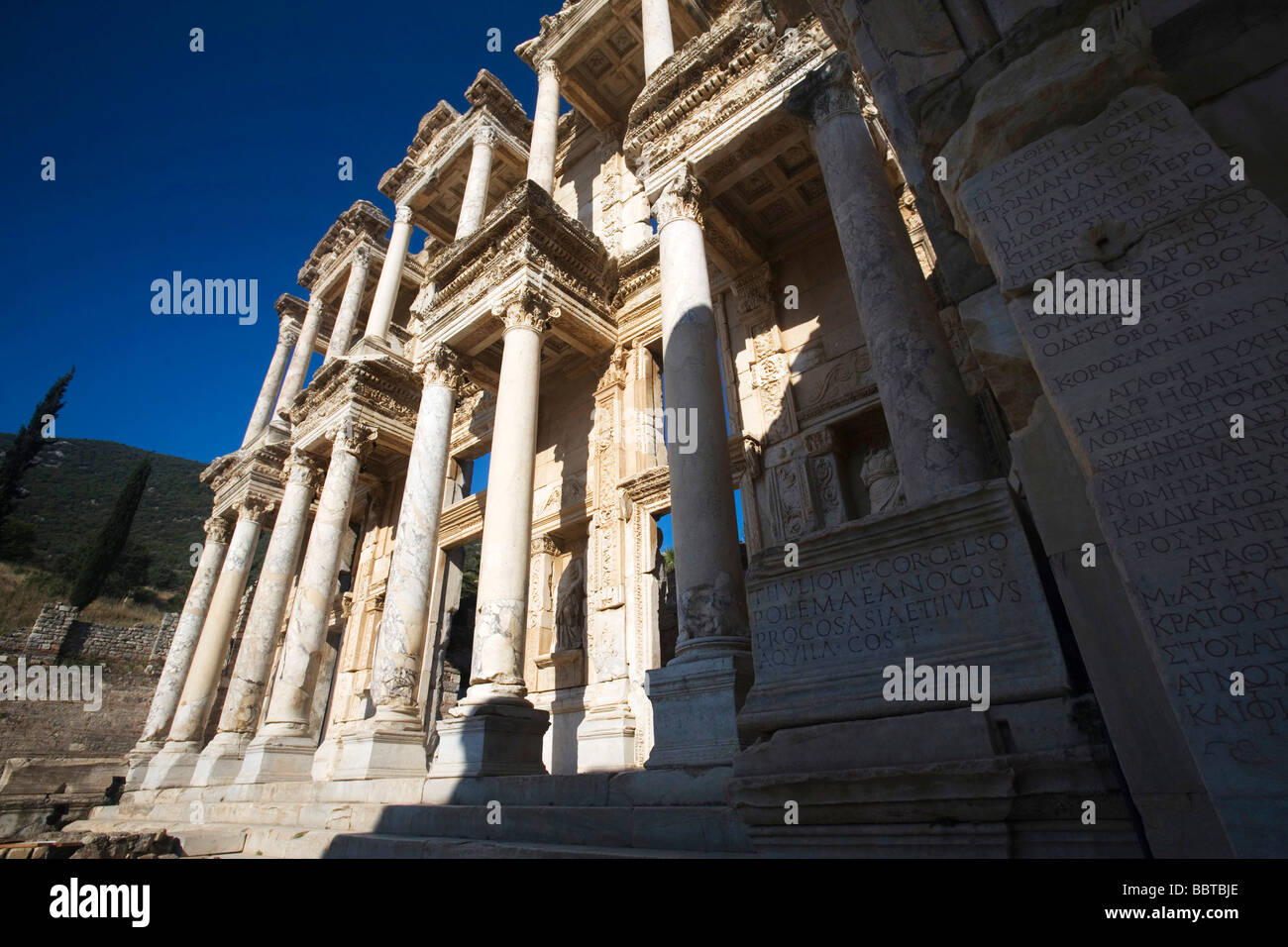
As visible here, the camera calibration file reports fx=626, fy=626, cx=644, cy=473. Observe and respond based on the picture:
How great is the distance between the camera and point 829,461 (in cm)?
986

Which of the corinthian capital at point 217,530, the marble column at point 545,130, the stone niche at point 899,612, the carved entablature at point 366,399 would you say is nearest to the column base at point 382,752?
the stone niche at point 899,612

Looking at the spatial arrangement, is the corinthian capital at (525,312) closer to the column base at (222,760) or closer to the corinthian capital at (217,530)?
Result: the column base at (222,760)

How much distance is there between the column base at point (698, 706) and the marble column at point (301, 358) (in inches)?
707

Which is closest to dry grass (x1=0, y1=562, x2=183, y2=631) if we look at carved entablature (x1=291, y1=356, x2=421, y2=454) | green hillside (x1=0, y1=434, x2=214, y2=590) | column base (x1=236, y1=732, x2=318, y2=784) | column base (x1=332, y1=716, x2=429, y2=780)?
green hillside (x1=0, y1=434, x2=214, y2=590)

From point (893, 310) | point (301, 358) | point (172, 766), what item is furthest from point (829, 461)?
point (301, 358)

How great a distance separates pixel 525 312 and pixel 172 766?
13181 mm

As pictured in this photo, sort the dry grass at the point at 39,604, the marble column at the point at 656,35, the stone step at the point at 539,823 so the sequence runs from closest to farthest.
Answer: the stone step at the point at 539,823, the marble column at the point at 656,35, the dry grass at the point at 39,604

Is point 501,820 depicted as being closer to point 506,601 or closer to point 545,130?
point 506,601

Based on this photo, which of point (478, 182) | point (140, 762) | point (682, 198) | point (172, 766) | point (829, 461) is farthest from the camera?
point (478, 182)

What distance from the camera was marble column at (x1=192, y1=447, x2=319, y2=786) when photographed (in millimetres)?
12633

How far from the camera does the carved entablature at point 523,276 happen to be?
11852 millimetres
